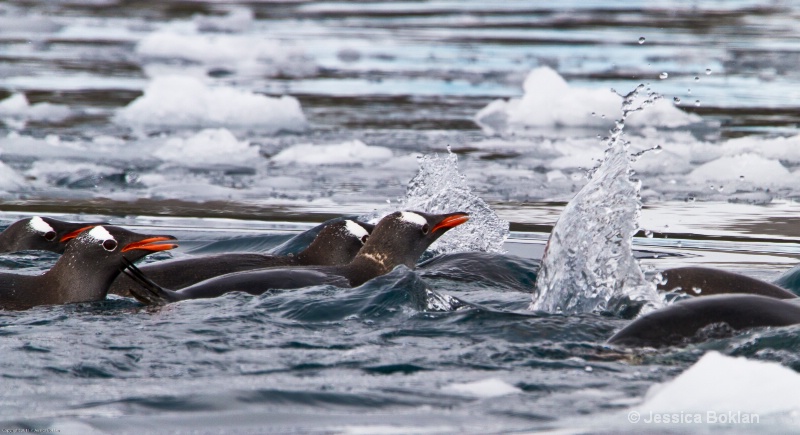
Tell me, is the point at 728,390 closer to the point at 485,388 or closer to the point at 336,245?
the point at 485,388

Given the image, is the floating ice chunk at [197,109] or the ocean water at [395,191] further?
the floating ice chunk at [197,109]

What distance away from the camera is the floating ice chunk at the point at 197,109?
1170 cm

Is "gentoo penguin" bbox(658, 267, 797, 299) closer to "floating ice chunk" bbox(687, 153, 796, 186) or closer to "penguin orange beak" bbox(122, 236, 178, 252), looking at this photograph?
"penguin orange beak" bbox(122, 236, 178, 252)

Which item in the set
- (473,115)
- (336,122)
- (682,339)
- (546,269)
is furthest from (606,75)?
(682,339)

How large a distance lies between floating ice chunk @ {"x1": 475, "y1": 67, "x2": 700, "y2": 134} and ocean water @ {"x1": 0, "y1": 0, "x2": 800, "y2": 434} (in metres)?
0.03

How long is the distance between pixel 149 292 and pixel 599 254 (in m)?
1.99

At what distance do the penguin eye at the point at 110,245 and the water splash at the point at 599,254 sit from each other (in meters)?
1.88

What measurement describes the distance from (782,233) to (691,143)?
10.6 feet

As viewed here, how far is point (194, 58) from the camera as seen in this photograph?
17.0 m

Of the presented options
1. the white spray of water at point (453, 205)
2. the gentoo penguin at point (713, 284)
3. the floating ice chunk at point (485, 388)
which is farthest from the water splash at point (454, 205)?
the floating ice chunk at point (485, 388)

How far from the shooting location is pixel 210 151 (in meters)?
10.0

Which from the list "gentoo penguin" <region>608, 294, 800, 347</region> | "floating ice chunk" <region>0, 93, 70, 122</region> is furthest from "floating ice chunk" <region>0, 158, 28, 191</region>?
"gentoo penguin" <region>608, 294, 800, 347</region>

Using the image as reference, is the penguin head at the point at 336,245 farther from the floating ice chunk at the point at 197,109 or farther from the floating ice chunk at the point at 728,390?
the floating ice chunk at the point at 197,109

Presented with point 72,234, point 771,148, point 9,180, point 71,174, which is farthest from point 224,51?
point 72,234
